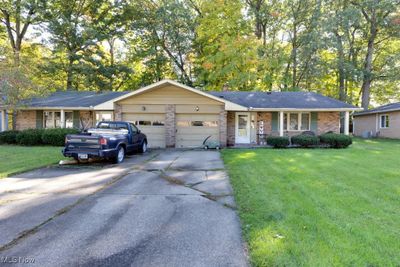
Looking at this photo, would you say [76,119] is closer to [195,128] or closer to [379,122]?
[195,128]

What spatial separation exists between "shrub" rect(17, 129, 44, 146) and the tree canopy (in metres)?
9.73

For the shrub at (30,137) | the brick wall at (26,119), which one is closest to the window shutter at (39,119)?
the brick wall at (26,119)

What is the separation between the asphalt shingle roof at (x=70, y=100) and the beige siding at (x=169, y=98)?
3329mm

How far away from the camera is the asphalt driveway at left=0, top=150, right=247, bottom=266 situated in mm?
3133

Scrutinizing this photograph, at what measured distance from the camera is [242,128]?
17.3m

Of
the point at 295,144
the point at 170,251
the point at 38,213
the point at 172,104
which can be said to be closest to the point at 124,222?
the point at 170,251

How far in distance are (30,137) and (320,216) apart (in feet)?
53.3

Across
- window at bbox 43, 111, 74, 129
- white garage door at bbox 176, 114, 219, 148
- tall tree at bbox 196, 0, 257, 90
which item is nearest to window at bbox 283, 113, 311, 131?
white garage door at bbox 176, 114, 219, 148

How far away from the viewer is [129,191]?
237 inches

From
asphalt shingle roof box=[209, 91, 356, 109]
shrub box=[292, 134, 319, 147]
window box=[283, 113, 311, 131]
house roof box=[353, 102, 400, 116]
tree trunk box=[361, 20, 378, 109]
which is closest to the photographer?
shrub box=[292, 134, 319, 147]

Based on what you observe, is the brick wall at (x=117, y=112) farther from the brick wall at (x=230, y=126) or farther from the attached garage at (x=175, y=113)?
the brick wall at (x=230, y=126)

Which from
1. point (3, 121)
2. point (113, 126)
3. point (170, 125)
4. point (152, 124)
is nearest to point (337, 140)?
point (170, 125)

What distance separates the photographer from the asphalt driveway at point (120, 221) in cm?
313

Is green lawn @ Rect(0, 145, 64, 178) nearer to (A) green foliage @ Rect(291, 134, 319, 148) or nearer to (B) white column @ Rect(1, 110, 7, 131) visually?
(B) white column @ Rect(1, 110, 7, 131)
